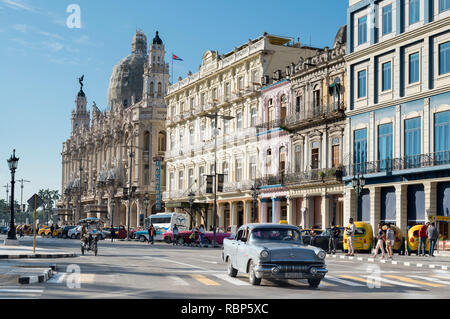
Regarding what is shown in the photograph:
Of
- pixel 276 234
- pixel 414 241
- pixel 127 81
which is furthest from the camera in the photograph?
pixel 127 81

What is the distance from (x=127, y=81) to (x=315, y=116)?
75.9m

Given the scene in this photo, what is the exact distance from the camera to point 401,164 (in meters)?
40.3

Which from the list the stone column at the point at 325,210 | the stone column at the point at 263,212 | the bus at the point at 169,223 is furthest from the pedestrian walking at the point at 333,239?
the bus at the point at 169,223

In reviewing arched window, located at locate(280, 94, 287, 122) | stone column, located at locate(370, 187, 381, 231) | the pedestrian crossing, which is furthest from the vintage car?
arched window, located at locate(280, 94, 287, 122)

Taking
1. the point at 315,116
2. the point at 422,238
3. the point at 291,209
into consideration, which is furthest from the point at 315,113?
the point at 422,238

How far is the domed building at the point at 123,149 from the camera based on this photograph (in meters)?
93.1

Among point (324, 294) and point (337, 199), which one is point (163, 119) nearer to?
point (337, 199)

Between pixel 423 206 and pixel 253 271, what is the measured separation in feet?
83.4

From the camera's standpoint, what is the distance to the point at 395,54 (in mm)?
41438

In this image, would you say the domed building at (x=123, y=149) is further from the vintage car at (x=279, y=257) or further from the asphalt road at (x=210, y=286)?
the vintage car at (x=279, y=257)

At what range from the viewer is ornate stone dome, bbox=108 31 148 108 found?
121 m

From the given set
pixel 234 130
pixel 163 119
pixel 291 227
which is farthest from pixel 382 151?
pixel 163 119

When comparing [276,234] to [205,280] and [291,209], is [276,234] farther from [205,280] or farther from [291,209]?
[291,209]

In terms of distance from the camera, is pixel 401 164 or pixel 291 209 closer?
pixel 401 164
